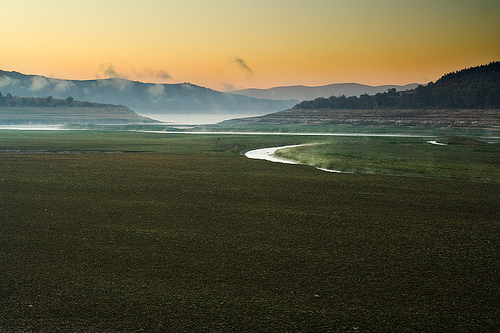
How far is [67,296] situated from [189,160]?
29.1 metres

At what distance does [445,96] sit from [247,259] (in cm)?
14432

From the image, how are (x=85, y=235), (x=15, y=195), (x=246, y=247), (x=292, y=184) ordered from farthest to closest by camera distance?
(x=292, y=184), (x=15, y=195), (x=85, y=235), (x=246, y=247)

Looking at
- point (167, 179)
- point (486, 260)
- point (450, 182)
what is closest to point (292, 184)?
point (167, 179)

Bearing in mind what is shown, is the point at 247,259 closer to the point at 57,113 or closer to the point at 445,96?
the point at 445,96

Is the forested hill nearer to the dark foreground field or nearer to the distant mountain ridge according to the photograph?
the distant mountain ridge

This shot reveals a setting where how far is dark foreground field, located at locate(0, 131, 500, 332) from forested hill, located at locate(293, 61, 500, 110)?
115935mm

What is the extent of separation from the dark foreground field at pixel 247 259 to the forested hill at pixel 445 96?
115935 millimetres

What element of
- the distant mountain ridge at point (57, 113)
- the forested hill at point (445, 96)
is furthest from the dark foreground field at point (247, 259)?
the distant mountain ridge at point (57, 113)

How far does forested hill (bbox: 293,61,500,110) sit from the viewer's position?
130m

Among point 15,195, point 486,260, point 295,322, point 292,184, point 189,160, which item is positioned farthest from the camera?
point 189,160

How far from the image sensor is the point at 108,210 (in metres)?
18.0

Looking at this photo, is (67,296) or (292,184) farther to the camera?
(292,184)

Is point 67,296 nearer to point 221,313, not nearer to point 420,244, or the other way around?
point 221,313

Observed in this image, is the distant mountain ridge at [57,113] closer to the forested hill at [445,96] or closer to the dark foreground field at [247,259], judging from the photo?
the forested hill at [445,96]
